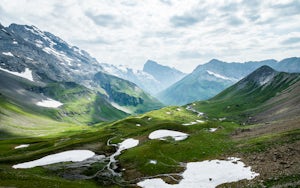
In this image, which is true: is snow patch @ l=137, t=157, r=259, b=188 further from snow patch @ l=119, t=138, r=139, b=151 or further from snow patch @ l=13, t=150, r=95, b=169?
snow patch @ l=119, t=138, r=139, b=151

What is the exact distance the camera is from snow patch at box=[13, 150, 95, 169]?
7235 centimetres

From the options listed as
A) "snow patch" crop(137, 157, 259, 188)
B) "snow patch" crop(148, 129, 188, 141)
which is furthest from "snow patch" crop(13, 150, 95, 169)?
"snow patch" crop(137, 157, 259, 188)

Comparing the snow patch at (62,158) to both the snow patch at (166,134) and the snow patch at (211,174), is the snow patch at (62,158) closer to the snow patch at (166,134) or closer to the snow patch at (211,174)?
the snow patch at (166,134)

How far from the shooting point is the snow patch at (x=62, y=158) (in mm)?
72350

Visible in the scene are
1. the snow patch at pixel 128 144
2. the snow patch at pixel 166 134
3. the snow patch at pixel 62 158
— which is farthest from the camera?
the snow patch at pixel 166 134

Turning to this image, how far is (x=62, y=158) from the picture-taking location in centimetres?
7606

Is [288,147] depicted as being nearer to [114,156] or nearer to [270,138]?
[270,138]

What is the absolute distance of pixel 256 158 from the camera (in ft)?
186

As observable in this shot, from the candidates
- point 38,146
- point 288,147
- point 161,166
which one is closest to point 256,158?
point 288,147

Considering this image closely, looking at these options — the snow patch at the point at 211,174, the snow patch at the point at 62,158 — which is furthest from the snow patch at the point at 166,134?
the snow patch at the point at 211,174

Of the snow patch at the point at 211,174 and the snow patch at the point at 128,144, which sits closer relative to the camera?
A: the snow patch at the point at 211,174

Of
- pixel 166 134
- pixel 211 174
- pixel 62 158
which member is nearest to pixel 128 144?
pixel 166 134

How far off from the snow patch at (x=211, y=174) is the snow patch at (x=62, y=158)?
1084 inches

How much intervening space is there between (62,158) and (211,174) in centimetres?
4229
